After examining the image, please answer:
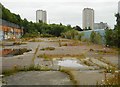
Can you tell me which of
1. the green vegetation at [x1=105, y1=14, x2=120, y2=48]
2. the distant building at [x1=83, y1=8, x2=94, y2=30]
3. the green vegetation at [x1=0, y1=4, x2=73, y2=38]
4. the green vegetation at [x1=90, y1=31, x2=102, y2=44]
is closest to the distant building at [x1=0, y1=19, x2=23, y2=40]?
the green vegetation at [x1=0, y1=4, x2=73, y2=38]

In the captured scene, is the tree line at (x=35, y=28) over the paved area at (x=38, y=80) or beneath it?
over

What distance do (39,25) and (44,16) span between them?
196 ft

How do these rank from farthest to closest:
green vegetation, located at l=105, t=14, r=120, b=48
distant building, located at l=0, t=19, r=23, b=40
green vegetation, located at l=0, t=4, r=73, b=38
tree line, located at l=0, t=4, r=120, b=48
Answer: green vegetation, located at l=0, t=4, r=73, b=38 < tree line, located at l=0, t=4, r=120, b=48 < distant building, located at l=0, t=19, r=23, b=40 < green vegetation, located at l=105, t=14, r=120, b=48

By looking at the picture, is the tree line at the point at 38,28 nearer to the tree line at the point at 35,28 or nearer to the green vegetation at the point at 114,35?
the tree line at the point at 35,28

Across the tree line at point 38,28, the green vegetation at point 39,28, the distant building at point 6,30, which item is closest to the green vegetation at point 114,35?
the distant building at point 6,30

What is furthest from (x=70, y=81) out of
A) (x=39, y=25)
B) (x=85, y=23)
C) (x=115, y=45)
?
(x=85, y=23)

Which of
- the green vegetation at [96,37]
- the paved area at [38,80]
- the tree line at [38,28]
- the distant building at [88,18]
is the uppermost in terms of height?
the distant building at [88,18]

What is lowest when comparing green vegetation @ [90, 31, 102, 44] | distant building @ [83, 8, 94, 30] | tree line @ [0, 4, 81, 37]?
green vegetation @ [90, 31, 102, 44]

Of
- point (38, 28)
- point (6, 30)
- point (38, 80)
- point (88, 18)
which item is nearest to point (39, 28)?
point (38, 28)

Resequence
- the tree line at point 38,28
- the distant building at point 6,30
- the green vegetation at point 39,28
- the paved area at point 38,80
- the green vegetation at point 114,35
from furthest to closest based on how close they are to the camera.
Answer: the tree line at point 38,28, the green vegetation at point 39,28, the distant building at point 6,30, the green vegetation at point 114,35, the paved area at point 38,80

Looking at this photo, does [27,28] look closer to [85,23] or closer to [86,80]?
[85,23]

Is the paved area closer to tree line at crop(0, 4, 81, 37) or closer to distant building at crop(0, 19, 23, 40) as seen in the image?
distant building at crop(0, 19, 23, 40)

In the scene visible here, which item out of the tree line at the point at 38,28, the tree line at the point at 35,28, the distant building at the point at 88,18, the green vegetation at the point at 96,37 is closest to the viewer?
the green vegetation at the point at 96,37

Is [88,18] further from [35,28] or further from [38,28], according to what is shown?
[35,28]
